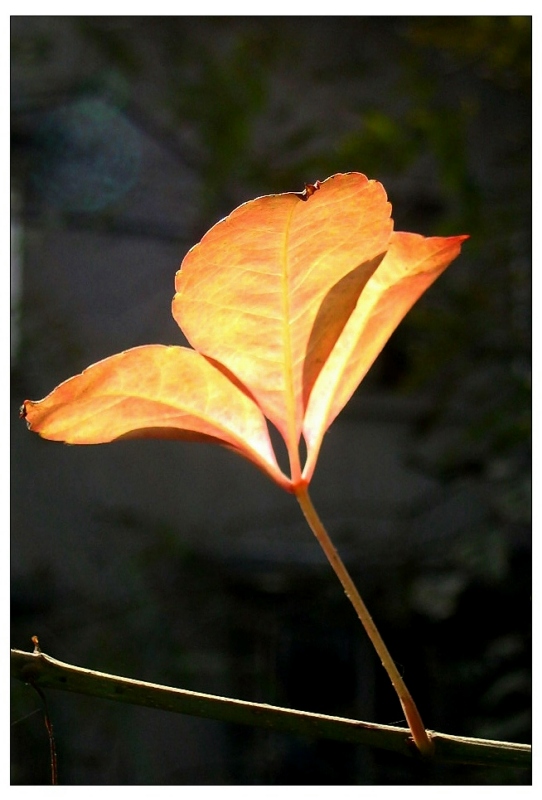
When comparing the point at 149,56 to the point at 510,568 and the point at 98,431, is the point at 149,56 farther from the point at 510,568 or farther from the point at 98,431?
the point at 98,431

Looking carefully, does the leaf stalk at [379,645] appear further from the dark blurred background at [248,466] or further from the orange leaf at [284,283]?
the dark blurred background at [248,466]

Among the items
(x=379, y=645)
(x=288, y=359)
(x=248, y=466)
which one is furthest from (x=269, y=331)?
(x=248, y=466)

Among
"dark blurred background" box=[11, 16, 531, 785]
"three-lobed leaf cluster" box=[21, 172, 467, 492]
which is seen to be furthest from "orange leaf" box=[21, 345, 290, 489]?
"dark blurred background" box=[11, 16, 531, 785]

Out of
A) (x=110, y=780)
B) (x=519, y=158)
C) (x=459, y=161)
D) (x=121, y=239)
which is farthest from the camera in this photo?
(x=121, y=239)

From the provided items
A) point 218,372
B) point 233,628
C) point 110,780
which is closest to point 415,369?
point 233,628

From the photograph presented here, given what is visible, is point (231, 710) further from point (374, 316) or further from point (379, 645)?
point (374, 316)
